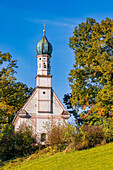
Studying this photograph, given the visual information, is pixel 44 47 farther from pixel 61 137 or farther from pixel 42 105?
pixel 61 137

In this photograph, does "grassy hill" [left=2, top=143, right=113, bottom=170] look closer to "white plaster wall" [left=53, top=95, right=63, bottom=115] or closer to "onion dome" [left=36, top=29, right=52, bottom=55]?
"white plaster wall" [left=53, top=95, right=63, bottom=115]

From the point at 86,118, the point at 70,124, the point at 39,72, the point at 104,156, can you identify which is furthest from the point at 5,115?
the point at 104,156

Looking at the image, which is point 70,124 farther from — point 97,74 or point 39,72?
point 39,72

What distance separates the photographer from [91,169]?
1394cm

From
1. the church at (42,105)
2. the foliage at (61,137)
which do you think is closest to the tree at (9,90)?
the church at (42,105)

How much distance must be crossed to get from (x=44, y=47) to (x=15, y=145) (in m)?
15.5

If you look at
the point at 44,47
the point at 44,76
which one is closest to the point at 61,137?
the point at 44,76

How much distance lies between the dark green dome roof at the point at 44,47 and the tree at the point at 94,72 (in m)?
8.37

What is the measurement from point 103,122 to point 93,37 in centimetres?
786

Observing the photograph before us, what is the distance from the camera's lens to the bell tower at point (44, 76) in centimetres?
3300

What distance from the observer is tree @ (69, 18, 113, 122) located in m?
23.9

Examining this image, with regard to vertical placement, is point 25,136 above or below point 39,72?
below

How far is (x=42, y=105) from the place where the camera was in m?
32.9

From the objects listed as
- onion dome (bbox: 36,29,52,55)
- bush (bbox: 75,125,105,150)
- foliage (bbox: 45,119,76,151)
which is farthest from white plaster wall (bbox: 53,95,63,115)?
bush (bbox: 75,125,105,150)
